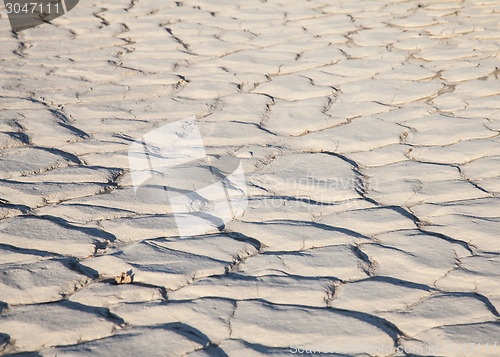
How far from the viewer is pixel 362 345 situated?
1.44 metres

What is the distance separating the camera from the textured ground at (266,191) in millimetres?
1534

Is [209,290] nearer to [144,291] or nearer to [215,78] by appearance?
[144,291]

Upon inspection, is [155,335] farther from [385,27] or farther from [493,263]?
[385,27]

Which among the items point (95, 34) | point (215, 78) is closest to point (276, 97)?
point (215, 78)

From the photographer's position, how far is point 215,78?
3.39 metres

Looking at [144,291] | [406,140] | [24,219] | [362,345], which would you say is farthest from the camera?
[406,140]

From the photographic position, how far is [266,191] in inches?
88.7

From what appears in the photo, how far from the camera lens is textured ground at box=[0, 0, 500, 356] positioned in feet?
5.03

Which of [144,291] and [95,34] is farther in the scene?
[95,34]

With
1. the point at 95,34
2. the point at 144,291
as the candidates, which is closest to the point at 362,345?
the point at 144,291

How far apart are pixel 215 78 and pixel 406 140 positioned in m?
1.30

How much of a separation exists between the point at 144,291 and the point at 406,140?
1.51 metres

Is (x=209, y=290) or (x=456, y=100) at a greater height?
(x=456, y=100)

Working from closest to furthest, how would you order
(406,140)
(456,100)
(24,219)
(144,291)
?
(144,291), (24,219), (406,140), (456,100)
